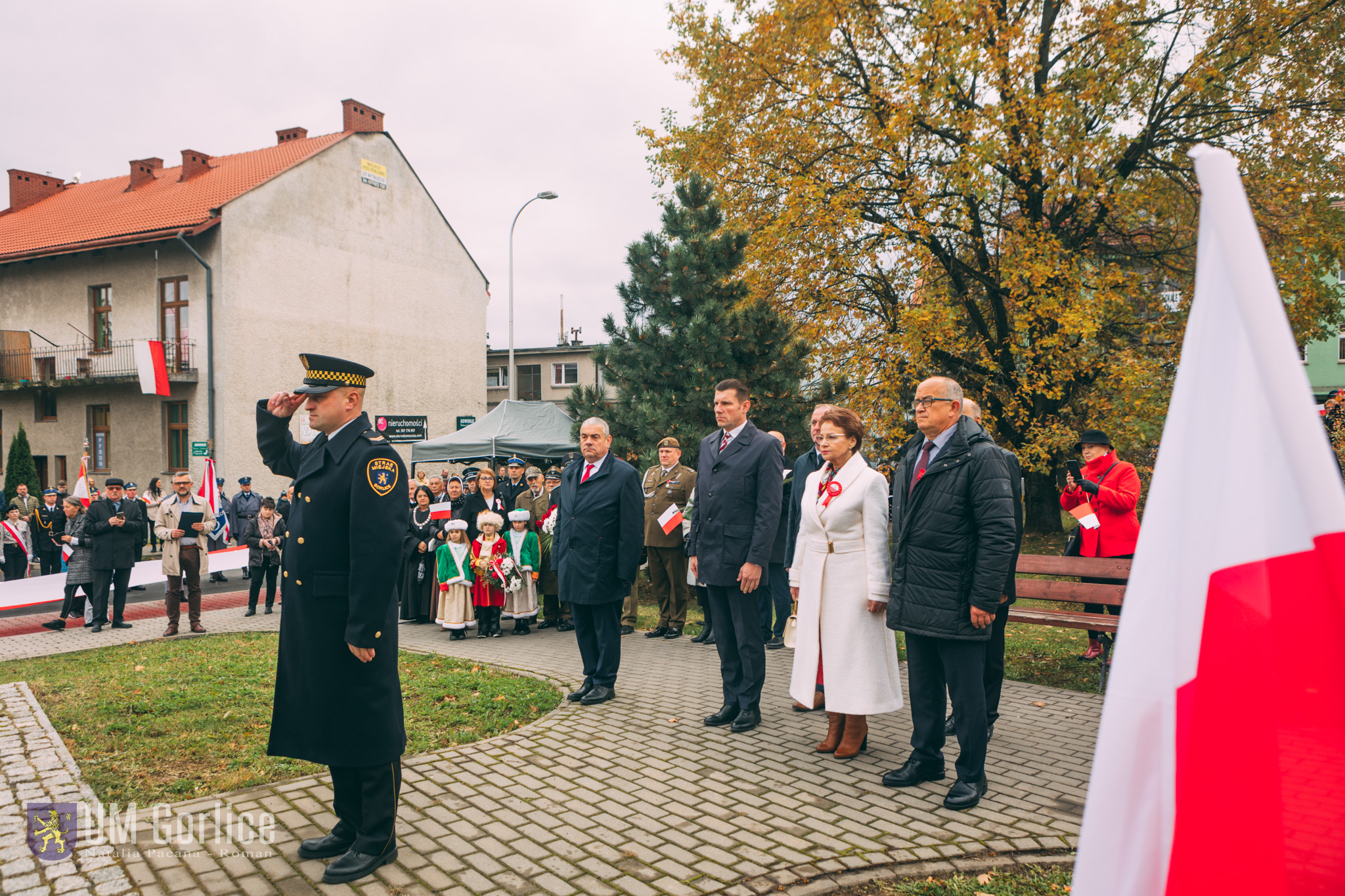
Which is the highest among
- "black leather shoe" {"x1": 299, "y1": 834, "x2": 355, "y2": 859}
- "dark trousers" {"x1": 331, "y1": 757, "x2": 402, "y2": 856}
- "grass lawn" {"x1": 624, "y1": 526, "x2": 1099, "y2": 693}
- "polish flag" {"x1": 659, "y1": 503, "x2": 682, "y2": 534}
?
"polish flag" {"x1": 659, "y1": 503, "x2": 682, "y2": 534}

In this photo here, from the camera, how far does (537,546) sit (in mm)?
10031

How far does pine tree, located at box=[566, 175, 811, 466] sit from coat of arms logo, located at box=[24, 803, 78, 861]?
8388 millimetres

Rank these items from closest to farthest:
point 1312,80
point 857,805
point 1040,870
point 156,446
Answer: point 1040,870, point 857,805, point 1312,80, point 156,446

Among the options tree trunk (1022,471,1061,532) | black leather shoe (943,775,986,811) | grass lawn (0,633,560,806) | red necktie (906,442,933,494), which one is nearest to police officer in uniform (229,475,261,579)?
grass lawn (0,633,560,806)

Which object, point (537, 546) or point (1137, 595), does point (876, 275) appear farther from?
point (1137, 595)

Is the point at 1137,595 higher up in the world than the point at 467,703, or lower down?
higher up

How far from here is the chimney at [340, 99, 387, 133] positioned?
104 feet

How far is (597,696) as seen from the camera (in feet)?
21.4

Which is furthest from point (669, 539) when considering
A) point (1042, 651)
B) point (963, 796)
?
point (963, 796)

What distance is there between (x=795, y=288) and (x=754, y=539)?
37.9 ft

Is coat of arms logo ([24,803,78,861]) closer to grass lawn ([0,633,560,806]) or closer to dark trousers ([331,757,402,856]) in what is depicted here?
grass lawn ([0,633,560,806])

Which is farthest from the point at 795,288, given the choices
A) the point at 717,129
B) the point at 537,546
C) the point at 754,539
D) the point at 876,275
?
the point at 754,539

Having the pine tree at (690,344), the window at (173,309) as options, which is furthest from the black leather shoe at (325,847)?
the window at (173,309)

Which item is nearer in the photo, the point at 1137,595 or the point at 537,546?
the point at 1137,595
